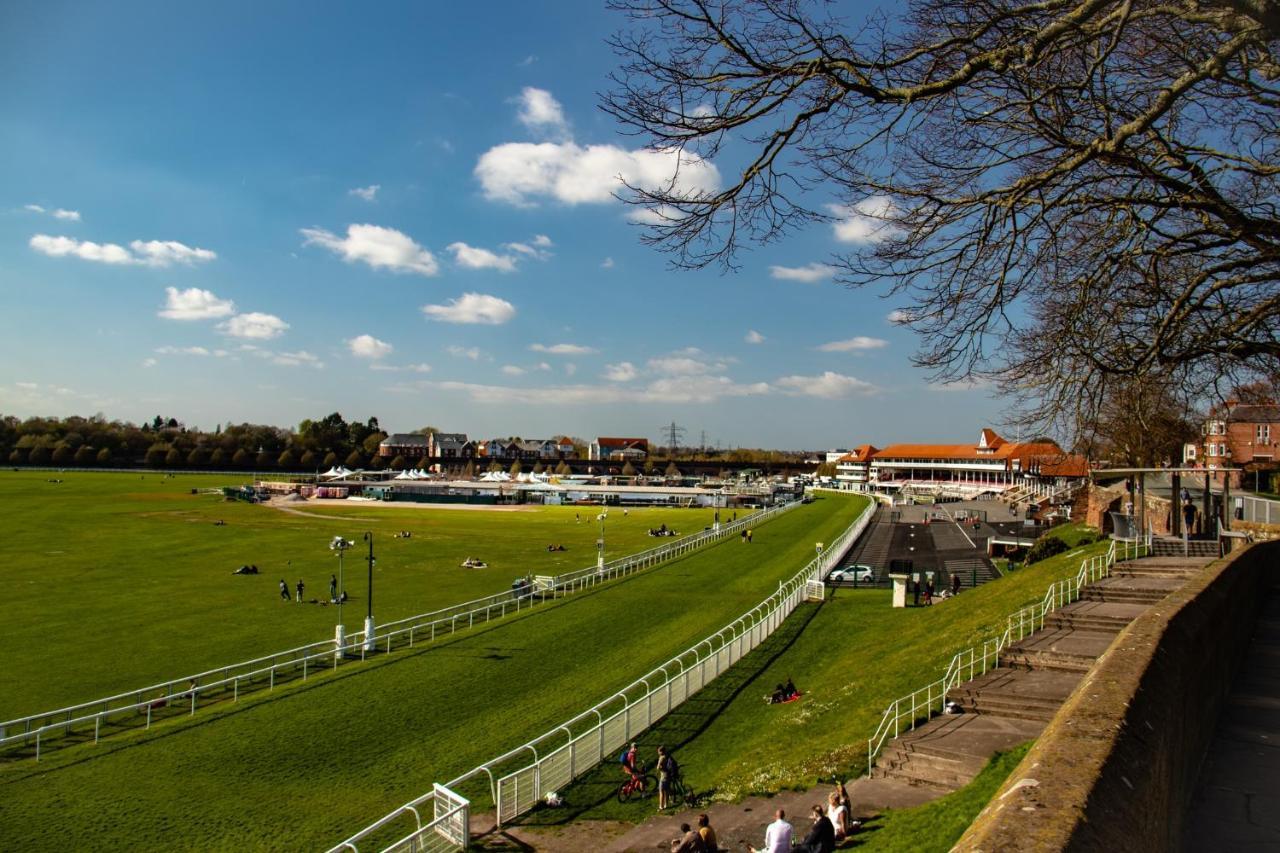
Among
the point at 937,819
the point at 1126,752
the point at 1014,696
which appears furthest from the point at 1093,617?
the point at 1126,752

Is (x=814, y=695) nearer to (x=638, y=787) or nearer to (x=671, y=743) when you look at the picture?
(x=671, y=743)

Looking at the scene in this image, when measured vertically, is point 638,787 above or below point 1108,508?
below

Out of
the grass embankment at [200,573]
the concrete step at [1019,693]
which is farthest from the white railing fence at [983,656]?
the grass embankment at [200,573]

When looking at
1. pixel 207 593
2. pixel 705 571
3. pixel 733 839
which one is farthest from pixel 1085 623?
pixel 207 593

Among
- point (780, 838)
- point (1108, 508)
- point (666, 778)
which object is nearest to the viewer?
point (780, 838)

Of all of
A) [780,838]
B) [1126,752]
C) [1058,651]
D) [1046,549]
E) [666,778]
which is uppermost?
[1126,752]

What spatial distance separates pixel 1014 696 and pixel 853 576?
22.3 meters

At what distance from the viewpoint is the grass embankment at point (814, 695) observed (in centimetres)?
1363

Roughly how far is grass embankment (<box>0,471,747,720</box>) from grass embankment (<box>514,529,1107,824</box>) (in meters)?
14.8

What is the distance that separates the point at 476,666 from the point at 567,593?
11386mm

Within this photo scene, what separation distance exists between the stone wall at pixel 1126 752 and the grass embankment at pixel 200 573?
23.0m

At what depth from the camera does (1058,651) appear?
13.6 m

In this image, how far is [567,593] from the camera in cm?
3391

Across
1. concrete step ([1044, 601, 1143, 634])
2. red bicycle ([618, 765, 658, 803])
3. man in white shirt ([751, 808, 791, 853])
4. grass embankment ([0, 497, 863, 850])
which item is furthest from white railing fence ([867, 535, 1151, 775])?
grass embankment ([0, 497, 863, 850])
